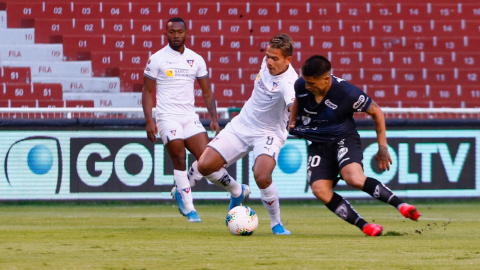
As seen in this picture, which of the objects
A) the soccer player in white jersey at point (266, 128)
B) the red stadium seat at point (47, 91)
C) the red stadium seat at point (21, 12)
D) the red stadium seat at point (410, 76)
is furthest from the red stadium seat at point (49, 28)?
the soccer player in white jersey at point (266, 128)

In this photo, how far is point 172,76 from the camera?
7949mm

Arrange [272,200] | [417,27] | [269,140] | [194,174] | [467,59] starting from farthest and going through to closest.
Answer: [417,27] < [467,59] < [194,174] < [269,140] < [272,200]

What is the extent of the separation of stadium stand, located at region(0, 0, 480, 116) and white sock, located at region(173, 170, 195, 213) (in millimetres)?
6565

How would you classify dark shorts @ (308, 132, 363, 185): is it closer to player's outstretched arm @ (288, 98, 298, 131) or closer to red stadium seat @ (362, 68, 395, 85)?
player's outstretched arm @ (288, 98, 298, 131)

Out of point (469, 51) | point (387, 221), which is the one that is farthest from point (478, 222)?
point (469, 51)

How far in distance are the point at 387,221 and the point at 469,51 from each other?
30.0 ft

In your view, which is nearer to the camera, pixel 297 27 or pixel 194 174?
pixel 194 174

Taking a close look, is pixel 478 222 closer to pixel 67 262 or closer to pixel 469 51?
pixel 67 262

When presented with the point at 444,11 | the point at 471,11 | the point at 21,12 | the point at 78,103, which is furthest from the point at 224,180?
the point at 471,11

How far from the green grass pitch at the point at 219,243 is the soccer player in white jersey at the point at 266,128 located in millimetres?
487

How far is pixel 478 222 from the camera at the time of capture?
821 centimetres

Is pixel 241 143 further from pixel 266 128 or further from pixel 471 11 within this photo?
pixel 471 11

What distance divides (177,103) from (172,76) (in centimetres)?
29

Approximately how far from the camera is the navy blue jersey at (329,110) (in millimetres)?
6117
